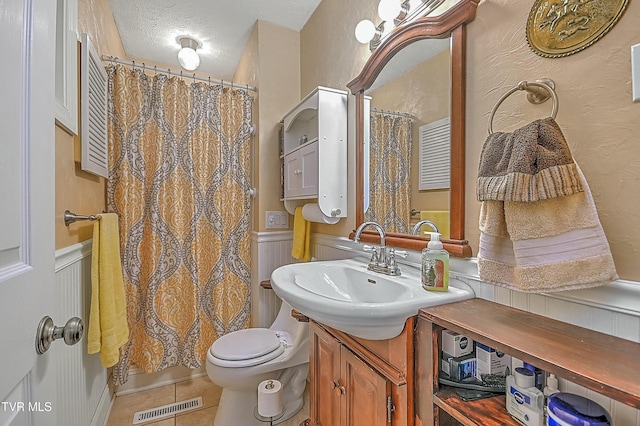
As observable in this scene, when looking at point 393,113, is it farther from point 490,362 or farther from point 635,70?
point 490,362

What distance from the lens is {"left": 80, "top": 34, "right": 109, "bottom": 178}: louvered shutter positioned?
1.24 metres

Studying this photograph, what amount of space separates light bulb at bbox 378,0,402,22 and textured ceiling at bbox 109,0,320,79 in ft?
2.62

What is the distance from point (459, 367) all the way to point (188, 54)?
240cm

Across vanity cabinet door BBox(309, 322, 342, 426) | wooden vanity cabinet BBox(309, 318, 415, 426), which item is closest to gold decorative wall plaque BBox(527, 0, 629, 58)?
wooden vanity cabinet BBox(309, 318, 415, 426)

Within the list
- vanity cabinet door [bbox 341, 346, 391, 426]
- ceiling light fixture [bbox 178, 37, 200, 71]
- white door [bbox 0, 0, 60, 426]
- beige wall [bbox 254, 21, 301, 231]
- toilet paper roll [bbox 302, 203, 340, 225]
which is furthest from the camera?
ceiling light fixture [bbox 178, 37, 200, 71]

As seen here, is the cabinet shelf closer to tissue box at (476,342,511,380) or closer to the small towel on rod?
tissue box at (476,342,511,380)

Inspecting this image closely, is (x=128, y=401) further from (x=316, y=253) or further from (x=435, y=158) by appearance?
(x=435, y=158)

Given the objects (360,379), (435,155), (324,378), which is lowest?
(324,378)

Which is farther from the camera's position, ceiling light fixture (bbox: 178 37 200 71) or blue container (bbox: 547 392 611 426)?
ceiling light fixture (bbox: 178 37 200 71)

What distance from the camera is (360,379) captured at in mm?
922

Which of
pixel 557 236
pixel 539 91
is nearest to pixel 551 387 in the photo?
pixel 557 236

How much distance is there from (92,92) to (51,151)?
3.21 ft

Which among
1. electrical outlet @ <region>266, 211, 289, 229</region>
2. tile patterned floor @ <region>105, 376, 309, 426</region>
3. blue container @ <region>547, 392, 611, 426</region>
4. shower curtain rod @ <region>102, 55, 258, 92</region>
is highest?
shower curtain rod @ <region>102, 55, 258, 92</region>

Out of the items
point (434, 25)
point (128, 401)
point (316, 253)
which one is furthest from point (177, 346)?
point (434, 25)
